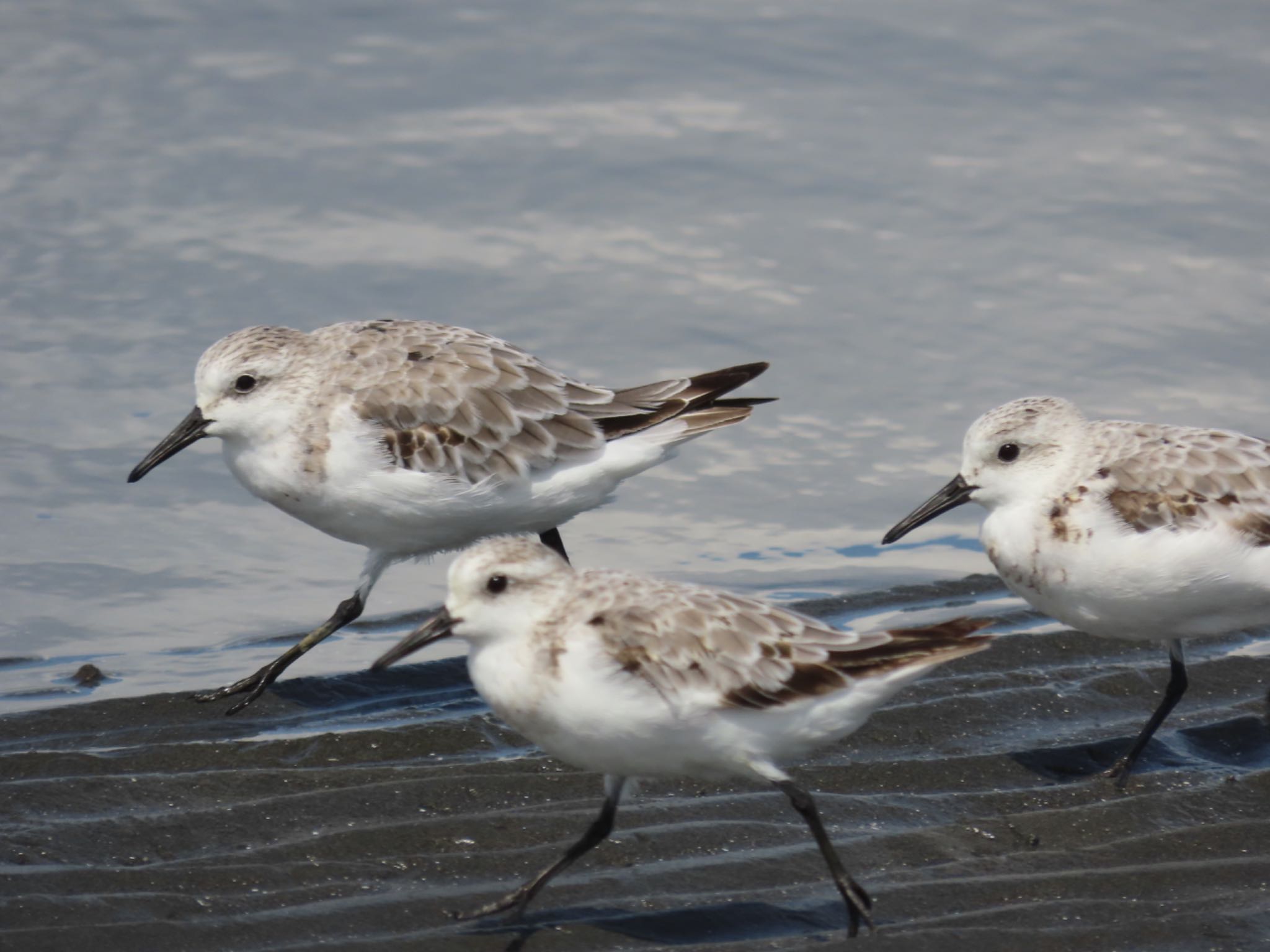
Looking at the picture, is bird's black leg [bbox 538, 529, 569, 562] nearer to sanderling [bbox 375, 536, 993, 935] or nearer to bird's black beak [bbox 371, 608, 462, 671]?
sanderling [bbox 375, 536, 993, 935]

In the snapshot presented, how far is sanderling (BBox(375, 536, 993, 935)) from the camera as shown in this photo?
5512 mm

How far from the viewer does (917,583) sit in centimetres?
969

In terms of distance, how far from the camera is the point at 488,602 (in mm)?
5672

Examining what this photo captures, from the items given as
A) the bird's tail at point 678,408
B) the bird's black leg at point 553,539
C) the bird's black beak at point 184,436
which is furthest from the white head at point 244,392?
the bird's black leg at point 553,539

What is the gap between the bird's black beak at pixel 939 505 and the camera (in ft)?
25.1

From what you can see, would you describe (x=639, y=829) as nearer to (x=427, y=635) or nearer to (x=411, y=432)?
(x=427, y=635)

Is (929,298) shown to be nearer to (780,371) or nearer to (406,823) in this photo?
(780,371)

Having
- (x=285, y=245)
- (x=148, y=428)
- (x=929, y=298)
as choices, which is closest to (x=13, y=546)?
(x=148, y=428)

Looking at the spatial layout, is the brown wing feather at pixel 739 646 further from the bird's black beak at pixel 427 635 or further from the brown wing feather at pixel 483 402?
the brown wing feather at pixel 483 402

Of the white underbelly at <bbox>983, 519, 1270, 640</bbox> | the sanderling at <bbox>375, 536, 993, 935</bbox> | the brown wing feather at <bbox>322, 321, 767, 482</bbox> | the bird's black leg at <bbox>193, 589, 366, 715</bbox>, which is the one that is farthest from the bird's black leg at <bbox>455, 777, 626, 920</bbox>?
the brown wing feather at <bbox>322, 321, 767, 482</bbox>

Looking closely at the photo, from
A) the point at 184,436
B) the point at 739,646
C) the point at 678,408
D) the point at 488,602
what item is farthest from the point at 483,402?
the point at 739,646

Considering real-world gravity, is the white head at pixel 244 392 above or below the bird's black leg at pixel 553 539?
above

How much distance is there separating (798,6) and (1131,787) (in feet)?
37.8

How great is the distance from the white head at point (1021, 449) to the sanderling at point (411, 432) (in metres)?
1.60
